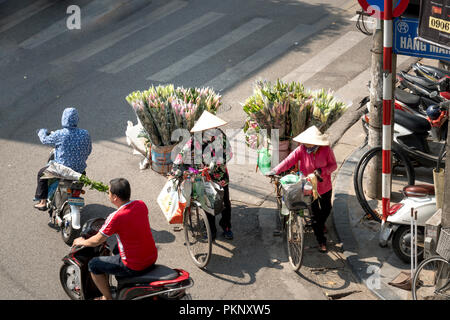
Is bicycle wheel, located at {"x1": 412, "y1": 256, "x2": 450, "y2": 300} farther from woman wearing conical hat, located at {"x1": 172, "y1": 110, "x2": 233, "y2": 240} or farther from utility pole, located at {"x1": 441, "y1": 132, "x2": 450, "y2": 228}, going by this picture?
woman wearing conical hat, located at {"x1": 172, "y1": 110, "x2": 233, "y2": 240}

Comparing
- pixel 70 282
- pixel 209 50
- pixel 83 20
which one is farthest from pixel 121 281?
pixel 83 20

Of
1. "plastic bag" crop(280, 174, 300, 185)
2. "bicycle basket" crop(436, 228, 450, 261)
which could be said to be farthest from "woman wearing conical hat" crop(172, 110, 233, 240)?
"bicycle basket" crop(436, 228, 450, 261)

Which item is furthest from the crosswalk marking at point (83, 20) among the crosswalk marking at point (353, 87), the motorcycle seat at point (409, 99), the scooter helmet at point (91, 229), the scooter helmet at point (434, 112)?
the scooter helmet at point (434, 112)

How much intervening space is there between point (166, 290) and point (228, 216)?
2.21 metres

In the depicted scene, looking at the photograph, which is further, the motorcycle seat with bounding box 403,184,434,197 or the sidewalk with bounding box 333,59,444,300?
the motorcycle seat with bounding box 403,184,434,197

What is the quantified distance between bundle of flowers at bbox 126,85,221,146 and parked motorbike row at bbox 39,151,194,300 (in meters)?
1.25

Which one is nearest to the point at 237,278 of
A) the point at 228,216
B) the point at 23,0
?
the point at 228,216

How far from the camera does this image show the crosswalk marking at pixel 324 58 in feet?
43.0

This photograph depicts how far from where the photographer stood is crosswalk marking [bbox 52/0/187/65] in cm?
1480

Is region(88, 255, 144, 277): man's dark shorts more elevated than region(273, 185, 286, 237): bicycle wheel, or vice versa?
region(88, 255, 144, 277): man's dark shorts

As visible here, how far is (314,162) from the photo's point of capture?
7598mm

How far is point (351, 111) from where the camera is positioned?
11.8 meters

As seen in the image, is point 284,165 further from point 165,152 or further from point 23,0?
point 23,0

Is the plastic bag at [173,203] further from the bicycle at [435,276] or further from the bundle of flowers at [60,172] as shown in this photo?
the bicycle at [435,276]
